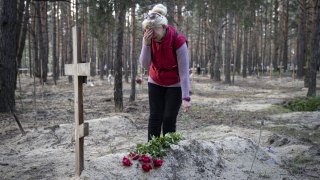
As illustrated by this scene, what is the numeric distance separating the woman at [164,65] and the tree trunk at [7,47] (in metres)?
5.89

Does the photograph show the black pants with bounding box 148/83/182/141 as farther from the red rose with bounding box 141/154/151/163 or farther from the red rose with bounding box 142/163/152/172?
the red rose with bounding box 142/163/152/172

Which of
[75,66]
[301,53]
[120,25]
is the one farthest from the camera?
[301,53]

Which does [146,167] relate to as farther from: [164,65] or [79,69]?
[79,69]

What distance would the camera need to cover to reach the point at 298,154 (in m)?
5.71

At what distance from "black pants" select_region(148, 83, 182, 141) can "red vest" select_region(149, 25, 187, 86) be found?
10 centimetres

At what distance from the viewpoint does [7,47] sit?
9297 millimetres

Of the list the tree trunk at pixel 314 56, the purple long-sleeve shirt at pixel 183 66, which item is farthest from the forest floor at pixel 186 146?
the tree trunk at pixel 314 56

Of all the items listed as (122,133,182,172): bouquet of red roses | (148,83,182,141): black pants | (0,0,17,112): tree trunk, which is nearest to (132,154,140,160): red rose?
(122,133,182,172): bouquet of red roses

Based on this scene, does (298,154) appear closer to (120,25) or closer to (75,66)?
(75,66)

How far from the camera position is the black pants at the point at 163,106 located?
423 centimetres

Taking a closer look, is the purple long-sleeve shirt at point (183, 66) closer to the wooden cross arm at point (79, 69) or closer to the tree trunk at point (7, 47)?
the wooden cross arm at point (79, 69)

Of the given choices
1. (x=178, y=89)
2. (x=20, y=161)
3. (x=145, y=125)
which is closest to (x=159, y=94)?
(x=178, y=89)

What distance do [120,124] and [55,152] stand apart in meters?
2.16

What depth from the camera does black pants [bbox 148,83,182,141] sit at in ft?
13.9
